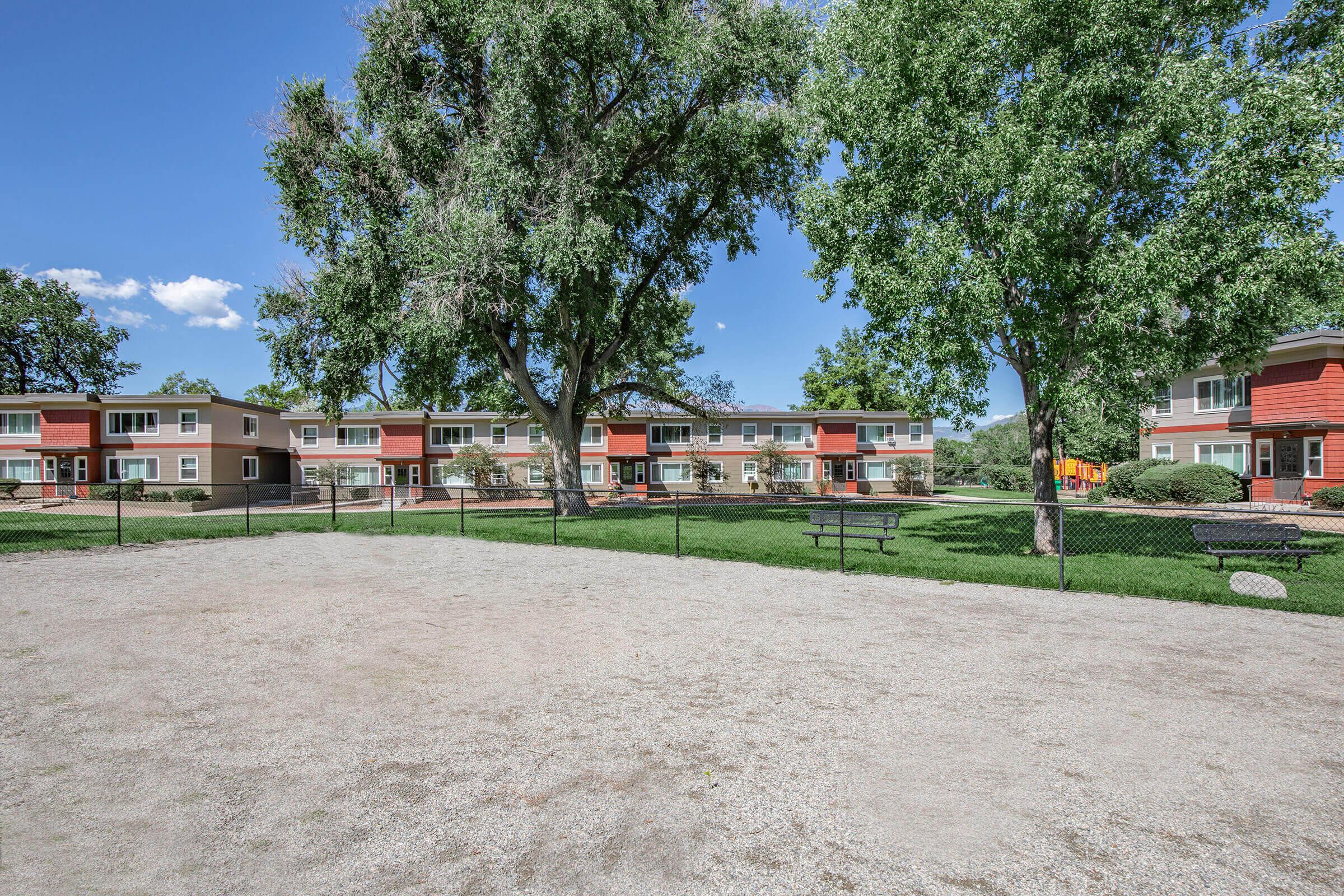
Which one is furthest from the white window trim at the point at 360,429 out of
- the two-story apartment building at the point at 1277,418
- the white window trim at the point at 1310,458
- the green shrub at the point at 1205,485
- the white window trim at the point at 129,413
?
the white window trim at the point at 1310,458

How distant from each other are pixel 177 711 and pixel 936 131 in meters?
15.9

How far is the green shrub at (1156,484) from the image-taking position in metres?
29.2

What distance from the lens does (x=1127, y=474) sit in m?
33.6

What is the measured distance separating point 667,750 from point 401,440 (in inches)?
1760

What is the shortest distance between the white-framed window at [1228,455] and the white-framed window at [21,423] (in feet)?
215

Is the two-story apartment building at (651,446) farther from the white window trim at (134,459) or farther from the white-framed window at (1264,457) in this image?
the white-framed window at (1264,457)

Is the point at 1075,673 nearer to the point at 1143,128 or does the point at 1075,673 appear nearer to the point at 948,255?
the point at 948,255

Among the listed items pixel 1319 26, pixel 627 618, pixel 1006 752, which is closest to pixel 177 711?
pixel 627 618

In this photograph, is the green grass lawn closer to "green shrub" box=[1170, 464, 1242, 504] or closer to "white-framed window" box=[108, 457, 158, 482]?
"green shrub" box=[1170, 464, 1242, 504]

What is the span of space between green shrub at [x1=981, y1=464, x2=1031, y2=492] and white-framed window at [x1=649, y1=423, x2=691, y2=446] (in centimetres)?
2703

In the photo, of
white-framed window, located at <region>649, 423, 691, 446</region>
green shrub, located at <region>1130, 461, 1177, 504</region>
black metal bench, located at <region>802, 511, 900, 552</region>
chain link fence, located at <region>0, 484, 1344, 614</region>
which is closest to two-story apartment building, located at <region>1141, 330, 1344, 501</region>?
green shrub, located at <region>1130, 461, 1177, 504</region>

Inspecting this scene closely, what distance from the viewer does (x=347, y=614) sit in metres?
8.24

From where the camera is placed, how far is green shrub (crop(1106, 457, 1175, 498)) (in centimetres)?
3316

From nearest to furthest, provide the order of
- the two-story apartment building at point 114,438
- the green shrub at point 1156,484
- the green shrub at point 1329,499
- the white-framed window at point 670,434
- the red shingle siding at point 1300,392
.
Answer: the green shrub at point 1329,499 → the red shingle siding at point 1300,392 → the green shrub at point 1156,484 → the two-story apartment building at point 114,438 → the white-framed window at point 670,434
